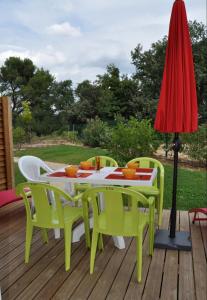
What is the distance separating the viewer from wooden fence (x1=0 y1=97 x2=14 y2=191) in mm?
4684

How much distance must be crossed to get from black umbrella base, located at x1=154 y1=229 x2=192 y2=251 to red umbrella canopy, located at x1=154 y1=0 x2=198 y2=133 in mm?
1044

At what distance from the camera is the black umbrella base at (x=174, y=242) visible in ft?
9.18

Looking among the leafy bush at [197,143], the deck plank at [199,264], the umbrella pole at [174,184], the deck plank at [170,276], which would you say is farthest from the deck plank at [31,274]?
the leafy bush at [197,143]

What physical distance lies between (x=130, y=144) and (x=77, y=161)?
210 cm

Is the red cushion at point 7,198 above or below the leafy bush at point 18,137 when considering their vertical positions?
below

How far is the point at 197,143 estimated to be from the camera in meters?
7.08

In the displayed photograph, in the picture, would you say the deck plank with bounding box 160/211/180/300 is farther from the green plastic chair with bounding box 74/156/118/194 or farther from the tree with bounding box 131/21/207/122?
the tree with bounding box 131/21/207/122

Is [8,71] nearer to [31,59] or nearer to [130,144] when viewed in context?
[31,59]

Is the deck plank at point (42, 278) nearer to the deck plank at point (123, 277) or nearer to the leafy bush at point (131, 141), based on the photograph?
the deck plank at point (123, 277)

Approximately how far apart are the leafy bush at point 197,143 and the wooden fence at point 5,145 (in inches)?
162

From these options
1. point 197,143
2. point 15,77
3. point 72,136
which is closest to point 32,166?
point 197,143

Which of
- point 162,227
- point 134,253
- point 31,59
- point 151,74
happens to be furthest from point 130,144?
point 31,59

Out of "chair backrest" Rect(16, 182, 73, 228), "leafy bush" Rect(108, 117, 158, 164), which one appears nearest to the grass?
"leafy bush" Rect(108, 117, 158, 164)

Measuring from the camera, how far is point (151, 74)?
14070 mm
